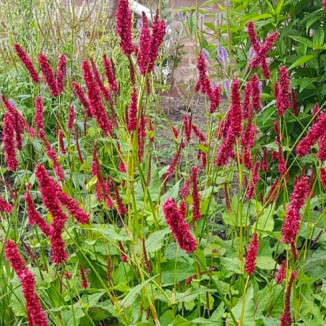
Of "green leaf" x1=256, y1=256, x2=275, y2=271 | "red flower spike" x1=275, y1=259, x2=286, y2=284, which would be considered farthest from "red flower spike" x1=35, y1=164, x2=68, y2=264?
"green leaf" x1=256, y1=256, x2=275, y2=271

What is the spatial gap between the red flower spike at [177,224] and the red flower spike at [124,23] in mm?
620

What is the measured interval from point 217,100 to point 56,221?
94cm

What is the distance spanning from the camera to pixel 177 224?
4.22ft

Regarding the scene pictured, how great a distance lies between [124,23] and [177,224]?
67 cm

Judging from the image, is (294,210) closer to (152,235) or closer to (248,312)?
(248,312)

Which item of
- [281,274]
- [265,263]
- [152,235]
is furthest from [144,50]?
[265,263]

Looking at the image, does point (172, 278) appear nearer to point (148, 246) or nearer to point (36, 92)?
point (148, 246)

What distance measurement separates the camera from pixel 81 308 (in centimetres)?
181

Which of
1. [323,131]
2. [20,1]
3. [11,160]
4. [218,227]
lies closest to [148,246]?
[11,160]

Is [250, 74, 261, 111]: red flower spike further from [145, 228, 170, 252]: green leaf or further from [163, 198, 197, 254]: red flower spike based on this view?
[163, 198, 197, 254]: red flower spike

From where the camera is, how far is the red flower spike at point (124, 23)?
167cm

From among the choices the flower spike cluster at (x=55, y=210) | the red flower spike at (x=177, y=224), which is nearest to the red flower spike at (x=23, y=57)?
the flower spike cluster at (x=55, y=210)

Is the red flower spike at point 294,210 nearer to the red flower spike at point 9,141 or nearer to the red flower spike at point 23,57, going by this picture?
the red flower spike at point 9,141

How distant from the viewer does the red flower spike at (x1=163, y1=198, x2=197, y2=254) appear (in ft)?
4.13
